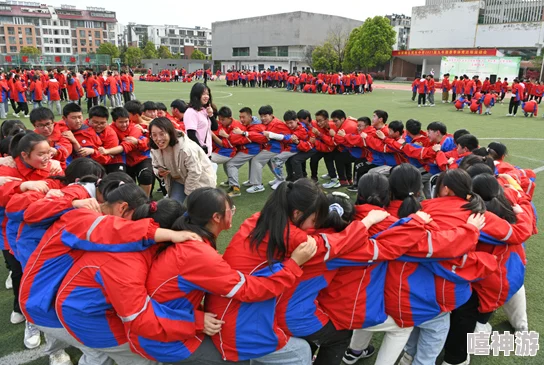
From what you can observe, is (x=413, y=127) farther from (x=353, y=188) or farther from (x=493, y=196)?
(x=493, y=196)

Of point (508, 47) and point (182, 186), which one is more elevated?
point (508, 47)

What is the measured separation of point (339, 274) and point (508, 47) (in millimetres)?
51791

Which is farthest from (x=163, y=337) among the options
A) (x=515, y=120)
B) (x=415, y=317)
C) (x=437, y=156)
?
(x=515, y=120)

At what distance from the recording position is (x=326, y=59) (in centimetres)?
4944

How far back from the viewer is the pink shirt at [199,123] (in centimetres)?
499

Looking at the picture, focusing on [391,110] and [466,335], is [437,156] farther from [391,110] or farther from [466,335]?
[391,110]

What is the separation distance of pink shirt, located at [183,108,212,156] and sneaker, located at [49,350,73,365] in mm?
2940

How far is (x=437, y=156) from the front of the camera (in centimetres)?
540

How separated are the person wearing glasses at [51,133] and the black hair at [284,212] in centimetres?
297

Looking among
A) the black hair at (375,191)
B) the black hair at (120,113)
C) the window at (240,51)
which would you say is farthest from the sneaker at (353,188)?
the window at (240,51)

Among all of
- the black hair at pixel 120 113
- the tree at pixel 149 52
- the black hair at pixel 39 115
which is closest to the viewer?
the black hair at pixel 39 115

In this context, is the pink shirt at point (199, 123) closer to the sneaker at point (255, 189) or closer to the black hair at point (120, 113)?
the black hair at point (120, 113)

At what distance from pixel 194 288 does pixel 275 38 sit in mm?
64353

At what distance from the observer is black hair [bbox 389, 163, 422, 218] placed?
104 inches
